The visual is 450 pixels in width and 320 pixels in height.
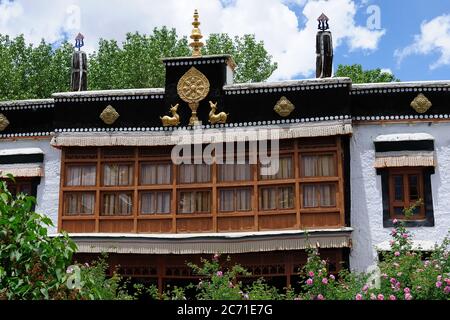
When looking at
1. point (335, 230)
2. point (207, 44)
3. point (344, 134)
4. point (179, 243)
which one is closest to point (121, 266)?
point (179, 243)

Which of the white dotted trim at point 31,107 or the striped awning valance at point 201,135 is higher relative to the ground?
the white dotted trim at point 31,107

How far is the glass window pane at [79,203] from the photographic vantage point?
14.9 meters

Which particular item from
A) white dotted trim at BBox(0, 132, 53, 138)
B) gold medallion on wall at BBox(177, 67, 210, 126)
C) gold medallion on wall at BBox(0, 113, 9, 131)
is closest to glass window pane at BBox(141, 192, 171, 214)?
gold medallion on wall at BBox(177, 67, 210, 126)

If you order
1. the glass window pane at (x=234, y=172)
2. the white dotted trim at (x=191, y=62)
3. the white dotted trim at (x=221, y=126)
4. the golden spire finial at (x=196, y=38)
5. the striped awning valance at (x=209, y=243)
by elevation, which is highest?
the golden spire finial at (x=196, y=38)

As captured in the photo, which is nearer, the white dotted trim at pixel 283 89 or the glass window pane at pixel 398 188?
the glass window pane at pixel 398 188

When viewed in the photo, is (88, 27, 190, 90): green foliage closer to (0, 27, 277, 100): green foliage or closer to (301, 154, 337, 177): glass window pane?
(0, 27, 277, 100): green foliage

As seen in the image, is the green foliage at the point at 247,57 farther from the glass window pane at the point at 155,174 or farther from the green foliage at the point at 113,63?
the glass window pane at the point at 155,174

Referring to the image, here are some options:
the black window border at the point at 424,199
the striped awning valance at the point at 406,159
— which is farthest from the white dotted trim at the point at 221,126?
the black window border at the point at 424,199

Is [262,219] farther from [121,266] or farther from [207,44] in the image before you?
[207,44]

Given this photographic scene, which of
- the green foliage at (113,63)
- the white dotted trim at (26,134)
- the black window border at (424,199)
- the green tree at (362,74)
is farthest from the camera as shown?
the green tree at (362,74)

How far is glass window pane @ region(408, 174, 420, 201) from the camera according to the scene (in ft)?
45.5

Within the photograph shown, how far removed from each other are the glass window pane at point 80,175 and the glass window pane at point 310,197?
15.9 ft

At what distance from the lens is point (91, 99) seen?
50.0 ft

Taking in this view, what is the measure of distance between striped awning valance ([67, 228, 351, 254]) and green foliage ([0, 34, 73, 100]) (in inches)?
535
